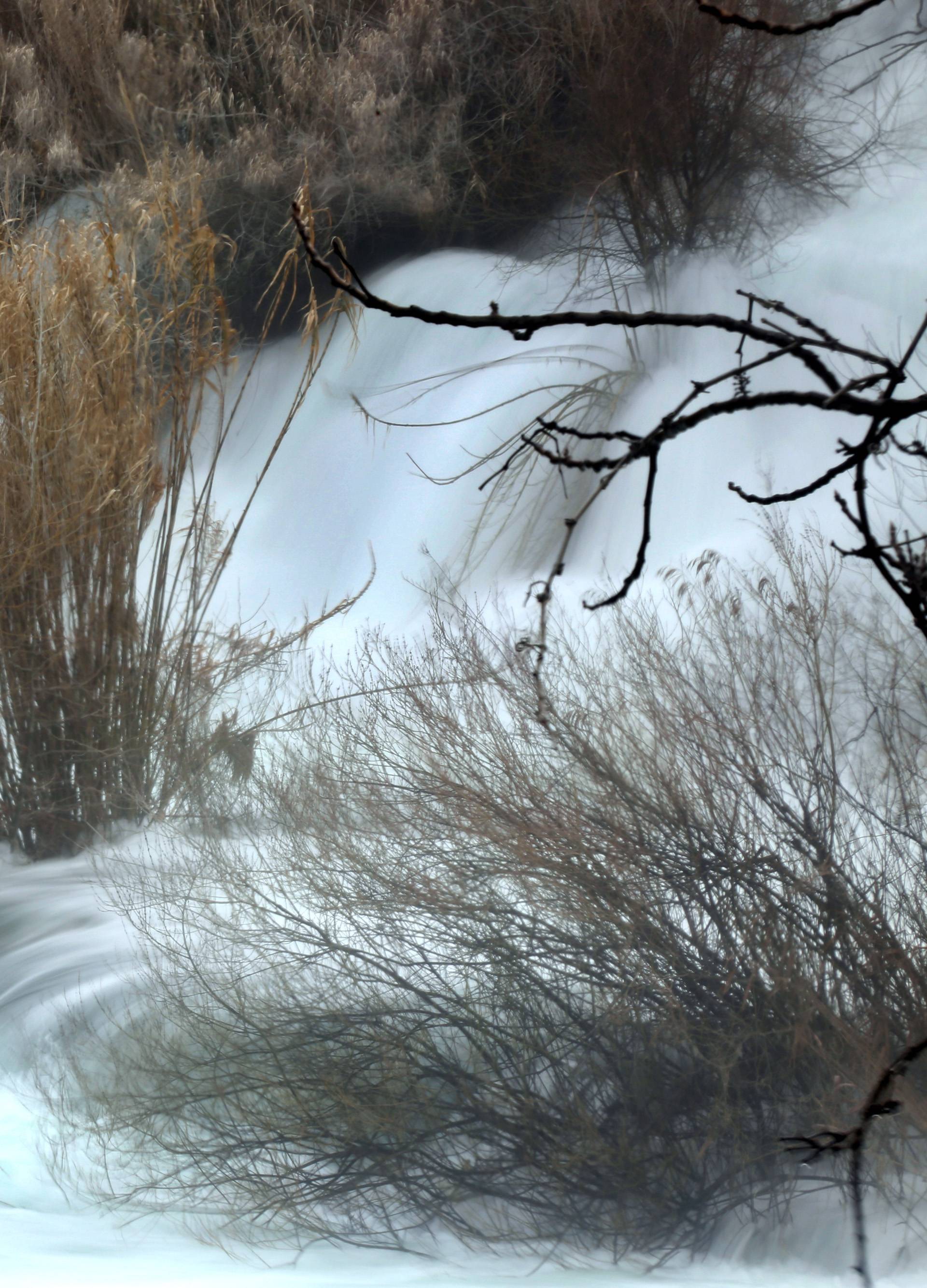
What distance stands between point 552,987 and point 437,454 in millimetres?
2718

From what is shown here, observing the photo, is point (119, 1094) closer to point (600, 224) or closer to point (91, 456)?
point (91, 456)

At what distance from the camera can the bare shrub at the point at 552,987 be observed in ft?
5.68

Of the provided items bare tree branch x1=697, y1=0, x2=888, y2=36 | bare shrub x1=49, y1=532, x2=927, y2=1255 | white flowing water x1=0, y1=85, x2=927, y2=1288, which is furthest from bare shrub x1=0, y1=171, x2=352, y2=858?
bare tree branch x1=697, y1=0, x2=888, y2=36

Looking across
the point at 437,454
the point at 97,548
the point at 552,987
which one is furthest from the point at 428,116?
the point at 552,987

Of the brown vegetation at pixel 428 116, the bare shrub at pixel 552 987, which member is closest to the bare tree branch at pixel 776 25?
the bare shrub at pixel 552 987

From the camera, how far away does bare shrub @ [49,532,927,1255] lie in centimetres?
173

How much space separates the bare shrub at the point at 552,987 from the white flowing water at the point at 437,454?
20.6 inches

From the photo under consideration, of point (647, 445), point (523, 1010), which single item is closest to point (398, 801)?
point (523, 1010)

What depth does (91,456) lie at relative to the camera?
2.80 metres

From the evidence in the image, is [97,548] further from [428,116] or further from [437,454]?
[428,116]

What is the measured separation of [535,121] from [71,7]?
2.23m

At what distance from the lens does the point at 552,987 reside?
1.83 m

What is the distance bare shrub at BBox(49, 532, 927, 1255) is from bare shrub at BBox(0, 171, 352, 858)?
925mm

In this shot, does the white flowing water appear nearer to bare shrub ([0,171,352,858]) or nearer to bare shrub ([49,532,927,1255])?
bare shrub ([0,171,352,858])
